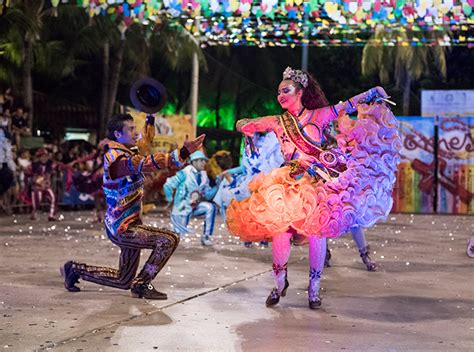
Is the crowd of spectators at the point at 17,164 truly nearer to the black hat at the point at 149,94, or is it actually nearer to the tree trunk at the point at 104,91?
the tree trunk at the point at 104,91

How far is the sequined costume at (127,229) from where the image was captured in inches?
337

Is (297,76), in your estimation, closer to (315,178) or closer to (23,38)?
→ (315,178)

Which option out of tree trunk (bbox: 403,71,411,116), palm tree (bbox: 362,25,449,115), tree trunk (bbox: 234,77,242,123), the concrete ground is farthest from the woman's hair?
tree trunk (bbox: 234,77,242,123)

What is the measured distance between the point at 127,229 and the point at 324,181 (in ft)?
5.71

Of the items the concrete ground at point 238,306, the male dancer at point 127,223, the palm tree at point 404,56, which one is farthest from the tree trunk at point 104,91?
the male dancer at point 127,223

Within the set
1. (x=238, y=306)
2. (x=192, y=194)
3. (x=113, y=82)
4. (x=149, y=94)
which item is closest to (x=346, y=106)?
(x=149, y=94)

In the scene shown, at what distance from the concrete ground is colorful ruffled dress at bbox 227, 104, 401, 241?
2.42ft

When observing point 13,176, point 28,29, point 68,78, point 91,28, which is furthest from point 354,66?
point 13,176

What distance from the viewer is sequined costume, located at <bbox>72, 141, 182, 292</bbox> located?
857 cm

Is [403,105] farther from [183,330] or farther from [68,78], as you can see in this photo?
[183,330]

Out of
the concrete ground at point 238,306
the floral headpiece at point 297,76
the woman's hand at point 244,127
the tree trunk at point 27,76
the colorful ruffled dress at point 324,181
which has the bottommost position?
the concrete ground at point 238,306

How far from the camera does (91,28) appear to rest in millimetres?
31469

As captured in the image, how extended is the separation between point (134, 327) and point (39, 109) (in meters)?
26.6

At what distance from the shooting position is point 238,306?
860cm
